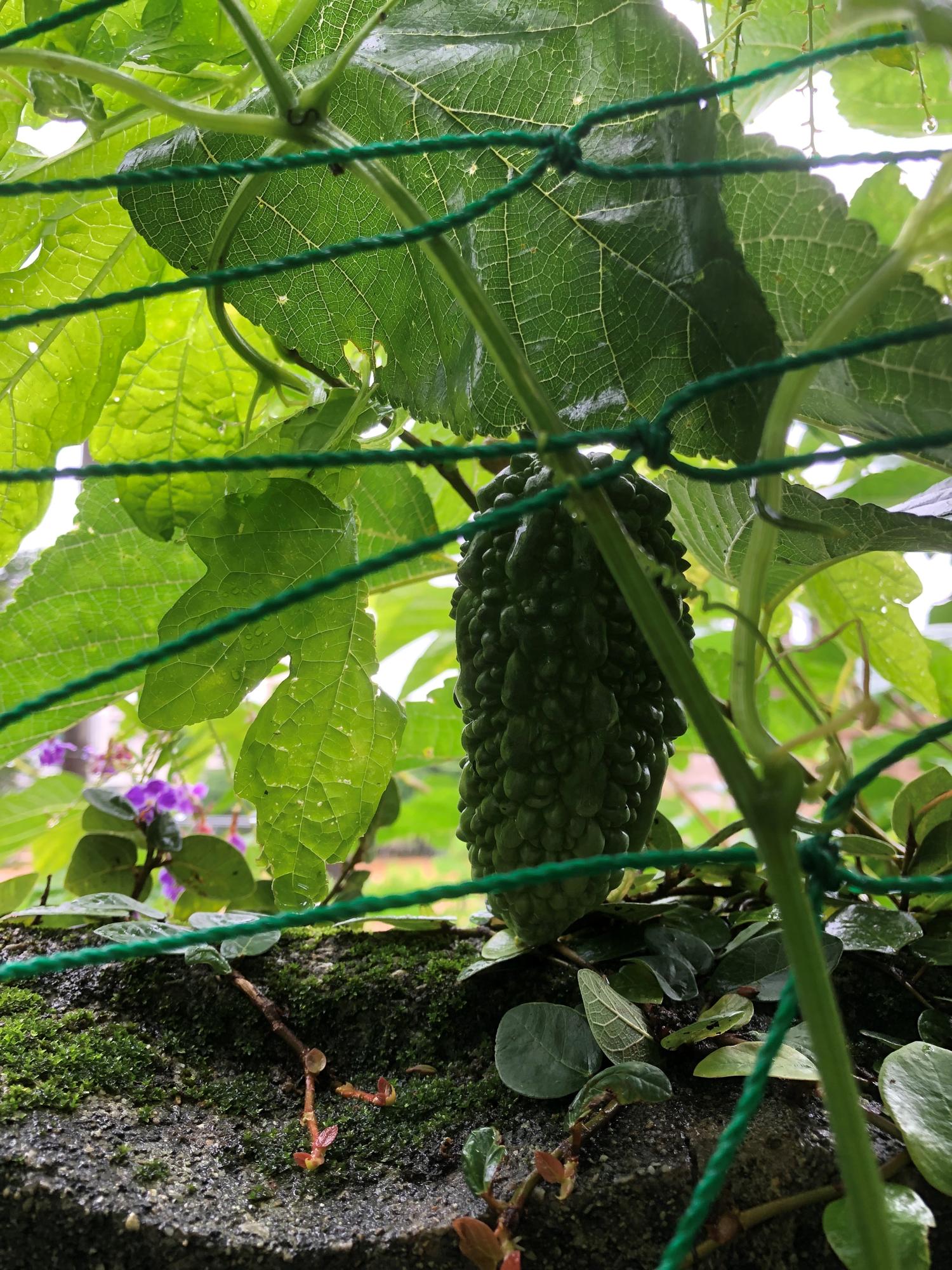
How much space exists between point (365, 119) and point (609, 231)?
0.18 meters

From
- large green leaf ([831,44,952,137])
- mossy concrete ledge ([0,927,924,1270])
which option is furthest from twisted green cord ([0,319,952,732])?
large green leaf ([831,44,952,137])

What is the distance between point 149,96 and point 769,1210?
1.99ft

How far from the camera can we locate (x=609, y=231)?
0.56m

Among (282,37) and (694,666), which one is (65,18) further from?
(694,666)

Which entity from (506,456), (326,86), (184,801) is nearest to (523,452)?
(506,456)

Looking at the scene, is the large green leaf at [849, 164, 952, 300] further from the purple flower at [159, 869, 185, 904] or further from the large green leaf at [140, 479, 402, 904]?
the purple flower at [159, 869, 185, 904]

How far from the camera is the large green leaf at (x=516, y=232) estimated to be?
1.77ft

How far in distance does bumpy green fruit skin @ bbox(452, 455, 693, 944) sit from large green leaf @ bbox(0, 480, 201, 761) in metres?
0.41

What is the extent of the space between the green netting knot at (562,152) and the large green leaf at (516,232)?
0.14m

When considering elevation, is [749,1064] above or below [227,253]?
below

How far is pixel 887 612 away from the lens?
0.84 meters

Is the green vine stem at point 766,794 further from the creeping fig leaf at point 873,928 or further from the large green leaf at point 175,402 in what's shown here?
the large green leaf at point 175,402

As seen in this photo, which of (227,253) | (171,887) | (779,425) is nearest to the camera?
(779,425)

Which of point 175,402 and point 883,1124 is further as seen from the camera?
point 175,402
